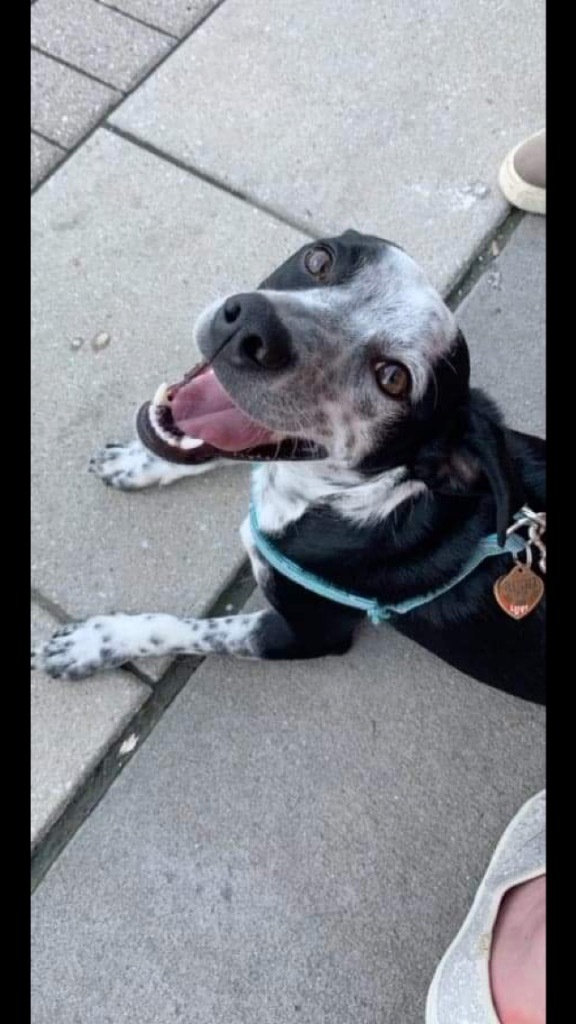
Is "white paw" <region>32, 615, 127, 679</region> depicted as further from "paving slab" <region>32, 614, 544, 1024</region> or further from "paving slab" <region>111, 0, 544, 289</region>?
"paving slab" <region>111, 0, 544, 289</region>

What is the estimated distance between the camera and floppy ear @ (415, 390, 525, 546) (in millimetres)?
1999

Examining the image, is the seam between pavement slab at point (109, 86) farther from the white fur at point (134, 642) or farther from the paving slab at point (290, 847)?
the paving slab at point (290, 847)

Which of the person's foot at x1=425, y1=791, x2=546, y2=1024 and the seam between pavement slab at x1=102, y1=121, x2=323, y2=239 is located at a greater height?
the seam between pavement slab at x1=102, y1=121, x2=323, y2=239

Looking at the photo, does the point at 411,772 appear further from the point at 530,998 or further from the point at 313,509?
the point at 313,509

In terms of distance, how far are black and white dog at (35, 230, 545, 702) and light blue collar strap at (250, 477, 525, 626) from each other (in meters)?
0.01

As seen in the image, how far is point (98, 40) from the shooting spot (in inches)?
148

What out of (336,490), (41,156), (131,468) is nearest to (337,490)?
(336,490)

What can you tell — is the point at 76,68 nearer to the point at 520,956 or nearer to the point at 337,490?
the point at 337,490

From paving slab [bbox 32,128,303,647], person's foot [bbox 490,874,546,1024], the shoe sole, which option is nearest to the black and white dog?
paving slab [bbox 32,128,303,647]

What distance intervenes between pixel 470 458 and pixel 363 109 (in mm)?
2239

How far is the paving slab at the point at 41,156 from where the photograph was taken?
3.48 m
